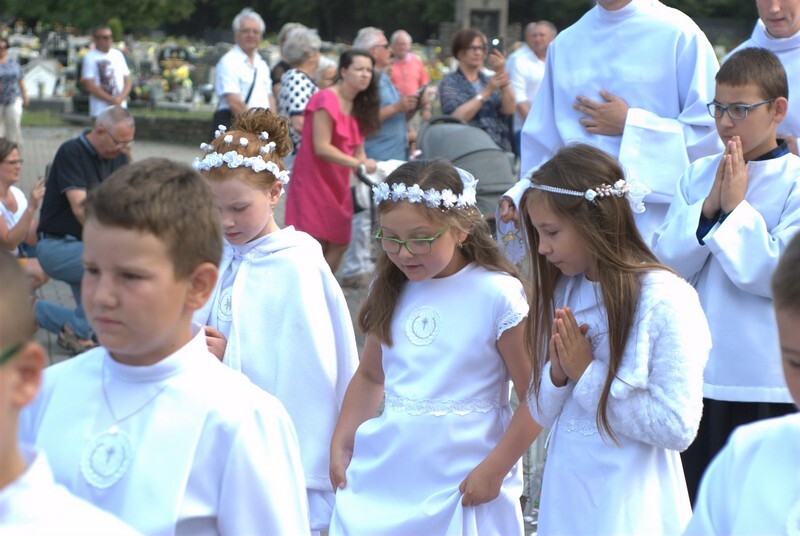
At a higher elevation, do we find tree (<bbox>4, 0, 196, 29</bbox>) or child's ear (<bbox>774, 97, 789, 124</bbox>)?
child's ear (<bbox>774, 97, 789, 124</bbox>)

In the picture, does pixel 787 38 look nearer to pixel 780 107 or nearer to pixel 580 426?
pixel 780 107

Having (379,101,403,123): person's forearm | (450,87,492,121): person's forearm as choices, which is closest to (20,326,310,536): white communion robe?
(379,101,403,123): person's forearm

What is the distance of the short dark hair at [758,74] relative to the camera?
3.97m

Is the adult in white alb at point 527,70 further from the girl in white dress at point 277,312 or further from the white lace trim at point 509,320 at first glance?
the white lace trim at point 509,320

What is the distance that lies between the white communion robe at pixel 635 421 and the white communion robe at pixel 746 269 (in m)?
0.81

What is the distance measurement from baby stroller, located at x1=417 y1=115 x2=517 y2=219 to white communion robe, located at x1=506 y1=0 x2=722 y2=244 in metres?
2.07

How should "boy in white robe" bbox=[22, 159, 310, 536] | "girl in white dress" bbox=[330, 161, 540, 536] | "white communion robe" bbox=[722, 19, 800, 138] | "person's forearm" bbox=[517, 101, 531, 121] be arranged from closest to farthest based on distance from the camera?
"boy in white robe" bbox=[22, 159, 310, 536], "girl in white dress" bbox=[330, 161, 540, 536], "white communion robe" bbox=[722, 19, 800, 138], "person's forearm" bbox=[517, 101, 531, 121]

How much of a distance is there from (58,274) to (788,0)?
15.6 feet

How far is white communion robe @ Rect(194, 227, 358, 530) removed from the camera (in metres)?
3.94

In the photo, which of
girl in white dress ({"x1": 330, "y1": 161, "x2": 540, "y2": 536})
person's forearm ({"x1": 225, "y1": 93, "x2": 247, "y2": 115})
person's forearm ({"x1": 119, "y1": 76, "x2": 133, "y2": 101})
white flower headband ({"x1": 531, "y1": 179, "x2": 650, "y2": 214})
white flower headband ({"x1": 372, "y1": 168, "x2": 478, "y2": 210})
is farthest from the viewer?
person's forearm ({"x1": 119, "y1": 76, "x2": 133, "y2": 101})

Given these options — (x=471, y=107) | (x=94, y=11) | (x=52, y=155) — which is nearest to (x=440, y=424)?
(x=471, y=107)

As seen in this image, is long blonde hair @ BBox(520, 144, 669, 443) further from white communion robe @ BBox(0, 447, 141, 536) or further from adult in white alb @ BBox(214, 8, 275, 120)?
adult in white alb @ BBox(214, 8, 275, 120)

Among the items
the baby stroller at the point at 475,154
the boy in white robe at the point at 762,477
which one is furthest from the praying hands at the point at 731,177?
the baby stroller at the point at 475,154

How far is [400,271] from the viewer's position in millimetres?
3855
